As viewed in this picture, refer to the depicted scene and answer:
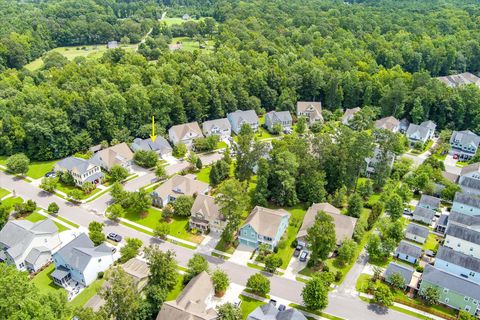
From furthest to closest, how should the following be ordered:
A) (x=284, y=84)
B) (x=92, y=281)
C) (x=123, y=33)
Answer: (x=123, y=33)
(x=284, y=84)
(x=92, y=281)

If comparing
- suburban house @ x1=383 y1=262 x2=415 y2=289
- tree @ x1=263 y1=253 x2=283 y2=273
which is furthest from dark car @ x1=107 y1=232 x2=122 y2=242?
suburban house @ x1=383 y1=262 x2=415 y2=289

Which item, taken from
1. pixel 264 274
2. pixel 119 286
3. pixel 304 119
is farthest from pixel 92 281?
pixel 304 119

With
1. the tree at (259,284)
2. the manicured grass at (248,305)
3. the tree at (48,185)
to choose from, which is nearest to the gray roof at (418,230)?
the tree at (259,284)

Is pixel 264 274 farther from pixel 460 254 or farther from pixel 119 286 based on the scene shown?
pixel 460 254

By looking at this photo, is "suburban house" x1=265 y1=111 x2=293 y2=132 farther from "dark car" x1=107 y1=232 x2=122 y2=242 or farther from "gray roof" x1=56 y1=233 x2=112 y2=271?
"gray roof" x1=56 y1=233 x2=112 y2=271

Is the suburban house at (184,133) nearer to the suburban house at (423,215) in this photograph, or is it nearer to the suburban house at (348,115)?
the suburban house at (348,115)

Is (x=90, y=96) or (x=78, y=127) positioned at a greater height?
(x=90, y=96)
